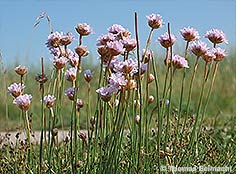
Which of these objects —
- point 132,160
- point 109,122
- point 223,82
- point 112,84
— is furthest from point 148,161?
point 223,82

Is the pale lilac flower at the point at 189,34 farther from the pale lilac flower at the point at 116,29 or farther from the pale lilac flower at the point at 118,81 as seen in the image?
the pale lilac flower at the point at 118,81

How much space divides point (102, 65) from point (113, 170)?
426mm

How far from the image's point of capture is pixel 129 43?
2.00m

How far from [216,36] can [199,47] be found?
0.14 m

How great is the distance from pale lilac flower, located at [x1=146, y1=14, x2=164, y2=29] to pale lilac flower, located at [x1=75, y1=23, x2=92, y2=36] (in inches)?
9.9

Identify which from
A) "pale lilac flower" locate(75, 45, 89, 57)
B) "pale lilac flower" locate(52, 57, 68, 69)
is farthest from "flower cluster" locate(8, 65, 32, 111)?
"pale lilac flower" locate(75, 45, 89, 57)

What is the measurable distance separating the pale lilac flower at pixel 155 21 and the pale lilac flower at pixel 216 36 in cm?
23

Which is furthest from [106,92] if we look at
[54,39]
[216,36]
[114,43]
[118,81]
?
[216,36]

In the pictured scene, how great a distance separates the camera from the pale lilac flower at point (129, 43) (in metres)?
2.00

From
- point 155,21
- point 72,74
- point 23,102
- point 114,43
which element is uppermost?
point 155,21

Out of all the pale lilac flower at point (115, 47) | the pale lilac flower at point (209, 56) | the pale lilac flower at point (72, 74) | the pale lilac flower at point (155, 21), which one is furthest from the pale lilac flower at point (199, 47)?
the pale lilac flower at point (72, 74)

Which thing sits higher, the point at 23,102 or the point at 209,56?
the point at 209,56

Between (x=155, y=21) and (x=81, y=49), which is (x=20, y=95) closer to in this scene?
(x=81, y=49)

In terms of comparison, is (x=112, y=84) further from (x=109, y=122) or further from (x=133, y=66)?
(x=109, y=122)
